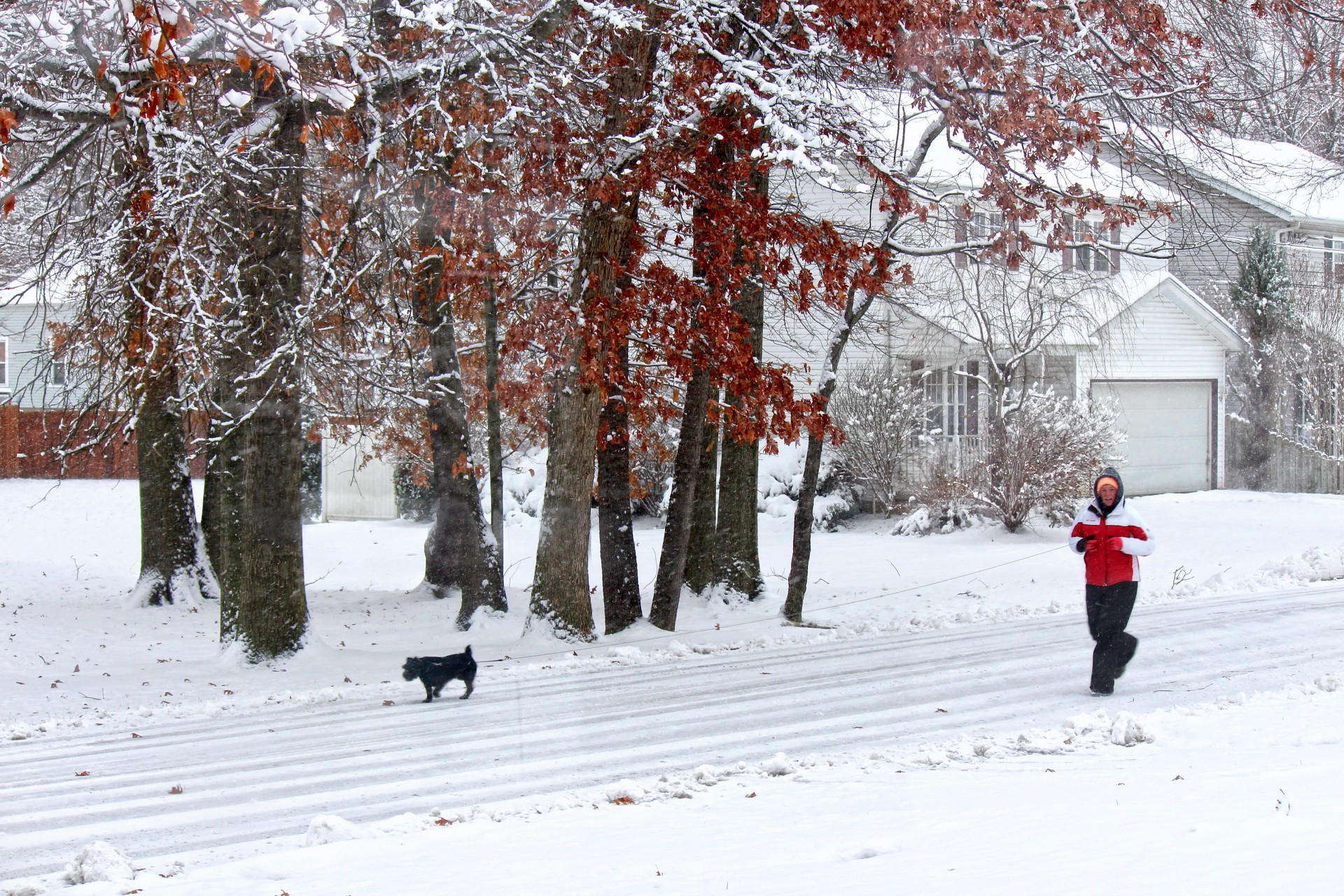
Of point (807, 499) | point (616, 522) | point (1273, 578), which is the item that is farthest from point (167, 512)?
point (1273, 578)

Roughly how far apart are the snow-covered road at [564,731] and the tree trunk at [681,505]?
1729mm

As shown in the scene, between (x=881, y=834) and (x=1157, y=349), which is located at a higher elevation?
(x=1157, y=349)

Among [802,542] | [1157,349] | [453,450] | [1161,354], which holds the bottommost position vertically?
[802,542]

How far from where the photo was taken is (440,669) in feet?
31.1

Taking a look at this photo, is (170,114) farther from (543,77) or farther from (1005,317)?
(1005,317)

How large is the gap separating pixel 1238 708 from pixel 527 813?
498 cm

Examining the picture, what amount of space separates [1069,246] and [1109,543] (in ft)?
14.1

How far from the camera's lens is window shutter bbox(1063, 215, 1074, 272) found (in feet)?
39.2

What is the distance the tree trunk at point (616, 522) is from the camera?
532 inches

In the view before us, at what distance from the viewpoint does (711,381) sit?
1319 cm

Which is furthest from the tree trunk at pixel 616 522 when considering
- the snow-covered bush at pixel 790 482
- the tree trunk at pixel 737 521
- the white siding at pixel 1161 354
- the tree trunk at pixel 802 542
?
the white siding at pixel 1161 354

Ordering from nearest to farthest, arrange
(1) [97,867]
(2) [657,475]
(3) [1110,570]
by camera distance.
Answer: (1) [97,867] → (3) [1110,570] → (2) [657,475]

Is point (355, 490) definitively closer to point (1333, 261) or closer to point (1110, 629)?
point (1110, 629)

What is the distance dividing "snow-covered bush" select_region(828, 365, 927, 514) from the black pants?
14.7 meters
